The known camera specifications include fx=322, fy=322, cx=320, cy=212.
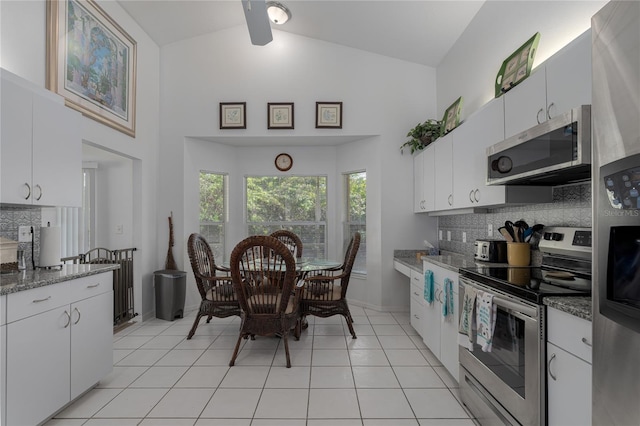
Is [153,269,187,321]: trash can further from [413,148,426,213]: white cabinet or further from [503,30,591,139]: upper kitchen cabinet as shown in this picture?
[503,30,591,139]: upper kitchen cabinet

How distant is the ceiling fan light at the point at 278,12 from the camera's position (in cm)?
366

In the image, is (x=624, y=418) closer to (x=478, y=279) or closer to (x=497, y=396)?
(x=497, y=396)

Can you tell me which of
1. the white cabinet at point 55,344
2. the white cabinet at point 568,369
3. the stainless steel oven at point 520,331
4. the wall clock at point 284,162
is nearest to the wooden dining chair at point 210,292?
the white cabinet at point 55,344

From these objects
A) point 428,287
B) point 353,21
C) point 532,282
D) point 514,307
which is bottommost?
point 428,287

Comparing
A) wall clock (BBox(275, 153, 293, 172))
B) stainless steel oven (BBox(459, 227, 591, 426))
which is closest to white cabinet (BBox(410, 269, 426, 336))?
stainless steel oven (BBox(459, 227, 591, 426))

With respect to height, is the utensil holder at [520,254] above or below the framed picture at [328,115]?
below

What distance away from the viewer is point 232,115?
Answer: 14.2 ft

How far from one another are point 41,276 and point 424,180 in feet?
11.8

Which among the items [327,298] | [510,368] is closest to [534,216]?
[510,368]

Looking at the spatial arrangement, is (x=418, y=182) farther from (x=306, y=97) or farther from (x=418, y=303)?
(x=306, y=97)

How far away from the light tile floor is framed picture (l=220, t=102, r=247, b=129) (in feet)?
8.64

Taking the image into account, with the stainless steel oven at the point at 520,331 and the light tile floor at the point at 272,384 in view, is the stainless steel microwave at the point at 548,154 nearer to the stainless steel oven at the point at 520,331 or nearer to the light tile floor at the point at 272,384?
the stainless steel oven at the point at 520,331

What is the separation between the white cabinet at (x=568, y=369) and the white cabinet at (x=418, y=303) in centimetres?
166

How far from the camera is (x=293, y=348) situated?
122 inches
